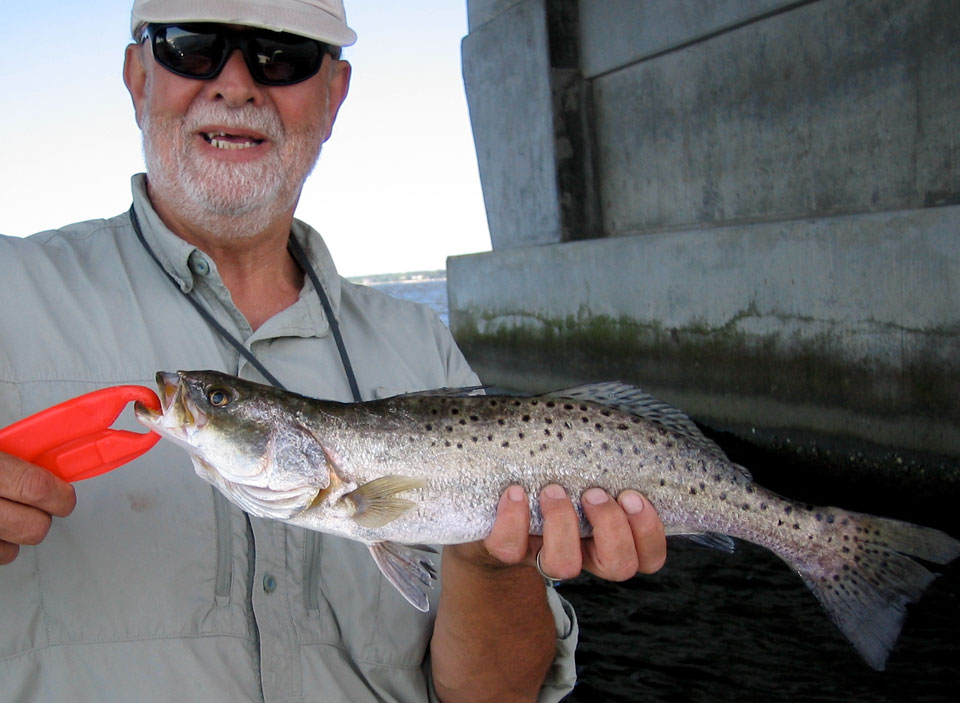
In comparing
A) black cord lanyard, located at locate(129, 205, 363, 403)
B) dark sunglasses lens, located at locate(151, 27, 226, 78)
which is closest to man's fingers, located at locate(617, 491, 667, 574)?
black cord lanyard, located at locate(129, 205, 363, 403)

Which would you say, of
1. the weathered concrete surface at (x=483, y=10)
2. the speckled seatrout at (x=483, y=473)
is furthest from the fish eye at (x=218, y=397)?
the weathered concrete surface at (x=483, y=10)

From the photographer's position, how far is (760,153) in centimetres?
1006

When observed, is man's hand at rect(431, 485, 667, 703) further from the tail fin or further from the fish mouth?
the fish mouth

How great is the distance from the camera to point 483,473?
9.21ft

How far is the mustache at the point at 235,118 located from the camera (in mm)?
3203

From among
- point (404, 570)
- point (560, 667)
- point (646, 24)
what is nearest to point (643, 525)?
point (404, 570)

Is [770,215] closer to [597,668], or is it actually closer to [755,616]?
[755,616]

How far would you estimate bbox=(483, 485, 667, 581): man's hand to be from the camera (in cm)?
274

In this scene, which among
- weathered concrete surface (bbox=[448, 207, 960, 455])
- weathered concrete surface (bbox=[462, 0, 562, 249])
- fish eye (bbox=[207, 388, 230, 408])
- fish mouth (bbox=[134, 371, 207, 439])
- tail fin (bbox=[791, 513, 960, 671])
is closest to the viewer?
fish mouth (bbox=[134, 371, 207, 439])

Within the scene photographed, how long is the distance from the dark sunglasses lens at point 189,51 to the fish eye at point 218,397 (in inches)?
47.4

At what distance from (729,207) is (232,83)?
27.0ft

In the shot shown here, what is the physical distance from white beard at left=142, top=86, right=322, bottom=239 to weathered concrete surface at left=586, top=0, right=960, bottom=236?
6784 millimetres

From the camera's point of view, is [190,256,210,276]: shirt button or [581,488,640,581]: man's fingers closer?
[581,488,640,581]: man's fingers

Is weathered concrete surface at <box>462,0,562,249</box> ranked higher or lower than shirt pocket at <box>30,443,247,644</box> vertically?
higher
